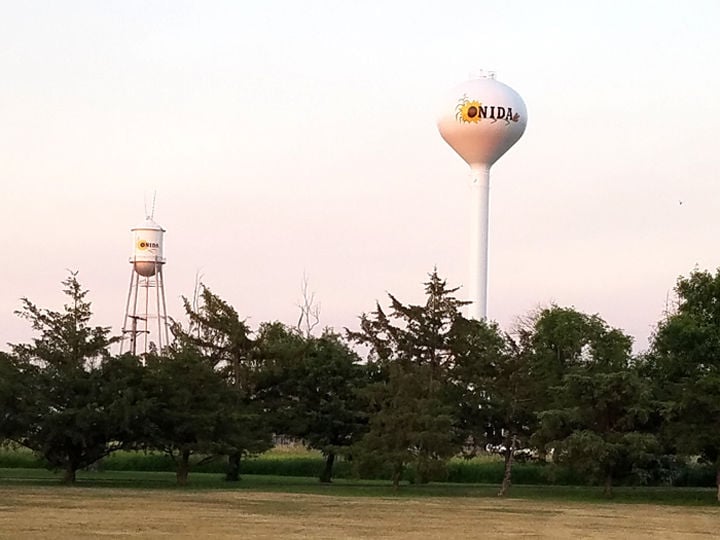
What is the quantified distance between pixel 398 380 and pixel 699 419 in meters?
12.0

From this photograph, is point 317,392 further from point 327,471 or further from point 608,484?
point 608,484

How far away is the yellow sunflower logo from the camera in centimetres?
7631

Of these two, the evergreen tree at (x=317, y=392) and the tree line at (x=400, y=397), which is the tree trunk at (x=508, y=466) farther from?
the evergreen tree at (x=317, y=392)

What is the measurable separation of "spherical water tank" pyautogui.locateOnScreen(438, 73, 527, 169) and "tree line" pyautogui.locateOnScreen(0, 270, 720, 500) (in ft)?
57.6

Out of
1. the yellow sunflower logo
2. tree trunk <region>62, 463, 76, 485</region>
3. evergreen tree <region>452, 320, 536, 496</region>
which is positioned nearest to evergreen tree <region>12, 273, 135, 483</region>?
tree trunk <region>62, 463, 76, 485</region>

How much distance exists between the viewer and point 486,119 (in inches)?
3000

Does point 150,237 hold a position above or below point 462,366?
above

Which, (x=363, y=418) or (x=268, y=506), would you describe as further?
(x=363, y=418)

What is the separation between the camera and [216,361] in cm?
6341

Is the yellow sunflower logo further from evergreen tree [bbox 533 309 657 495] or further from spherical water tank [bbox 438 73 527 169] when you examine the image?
evergreen tree [bbox 533 309 657 495]

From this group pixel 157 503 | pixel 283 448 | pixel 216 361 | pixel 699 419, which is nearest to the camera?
pixel 157 503

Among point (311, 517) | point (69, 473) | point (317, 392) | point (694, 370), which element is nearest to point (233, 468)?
point (317, 392)

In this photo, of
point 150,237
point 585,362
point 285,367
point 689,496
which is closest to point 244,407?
point 285,367

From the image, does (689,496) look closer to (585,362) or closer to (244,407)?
(585,362)
